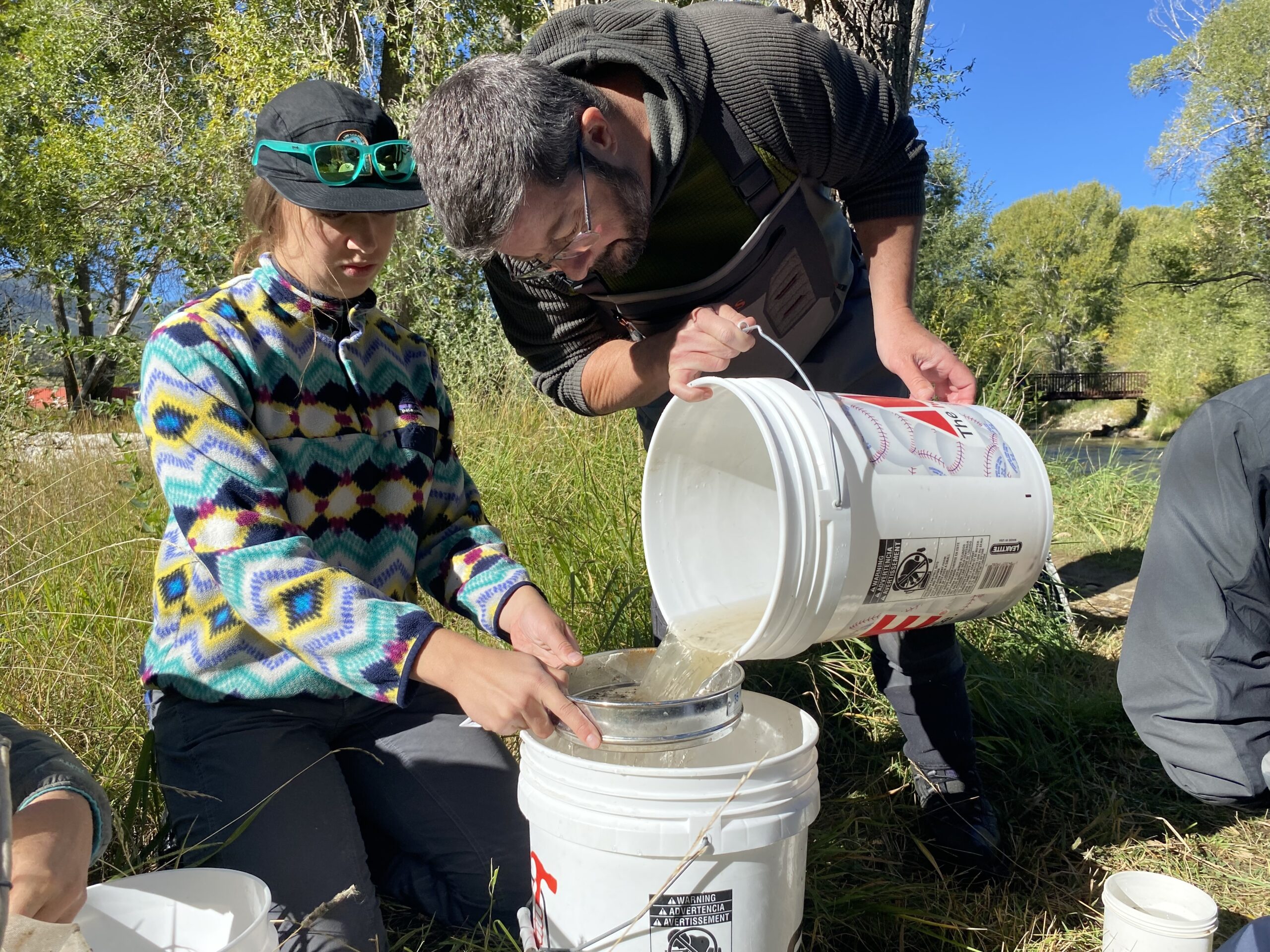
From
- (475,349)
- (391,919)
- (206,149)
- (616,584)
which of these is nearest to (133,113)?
(206,149)

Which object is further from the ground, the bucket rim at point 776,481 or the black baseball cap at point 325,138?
the black baseball cap at point 325,138

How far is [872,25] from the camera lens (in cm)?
332

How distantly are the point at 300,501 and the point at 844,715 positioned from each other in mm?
1661

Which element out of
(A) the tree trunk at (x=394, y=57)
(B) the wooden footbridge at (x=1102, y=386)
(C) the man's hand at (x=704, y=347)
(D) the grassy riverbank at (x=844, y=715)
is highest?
(A) the tree trunk at (x=394, y=57)

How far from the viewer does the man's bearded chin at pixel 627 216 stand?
187 cm

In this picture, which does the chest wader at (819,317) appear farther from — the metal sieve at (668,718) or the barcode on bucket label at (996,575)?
the metal sieve at (668,718)

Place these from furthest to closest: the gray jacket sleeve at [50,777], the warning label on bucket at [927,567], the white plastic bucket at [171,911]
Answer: the warning label on bucket at [927,567], the white plastic bucket at [171,911], the gray jacket sleeve at [50,777]

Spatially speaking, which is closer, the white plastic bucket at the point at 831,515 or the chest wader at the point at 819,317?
the white plastic bucket at the point at 831,515

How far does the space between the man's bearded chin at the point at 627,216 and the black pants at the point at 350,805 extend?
3.21 feet

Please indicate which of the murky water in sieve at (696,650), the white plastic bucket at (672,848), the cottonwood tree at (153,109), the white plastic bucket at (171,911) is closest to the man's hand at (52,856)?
the white plastic bucket at (171,911)

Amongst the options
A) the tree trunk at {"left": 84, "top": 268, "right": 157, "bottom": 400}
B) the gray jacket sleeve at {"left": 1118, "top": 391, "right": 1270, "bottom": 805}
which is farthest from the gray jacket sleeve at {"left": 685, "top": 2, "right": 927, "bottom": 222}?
the tree trunk at {"left": 84, "top": 268, "right": 157, "bottom": 400}

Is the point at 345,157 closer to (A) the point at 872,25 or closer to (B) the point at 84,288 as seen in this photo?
(A) the point at 872,25

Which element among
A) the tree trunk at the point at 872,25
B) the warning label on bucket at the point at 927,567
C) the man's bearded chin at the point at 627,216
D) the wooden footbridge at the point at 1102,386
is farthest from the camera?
the wooden footbridge at the point at 1102,386

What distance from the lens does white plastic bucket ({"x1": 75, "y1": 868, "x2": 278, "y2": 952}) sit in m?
1.31
